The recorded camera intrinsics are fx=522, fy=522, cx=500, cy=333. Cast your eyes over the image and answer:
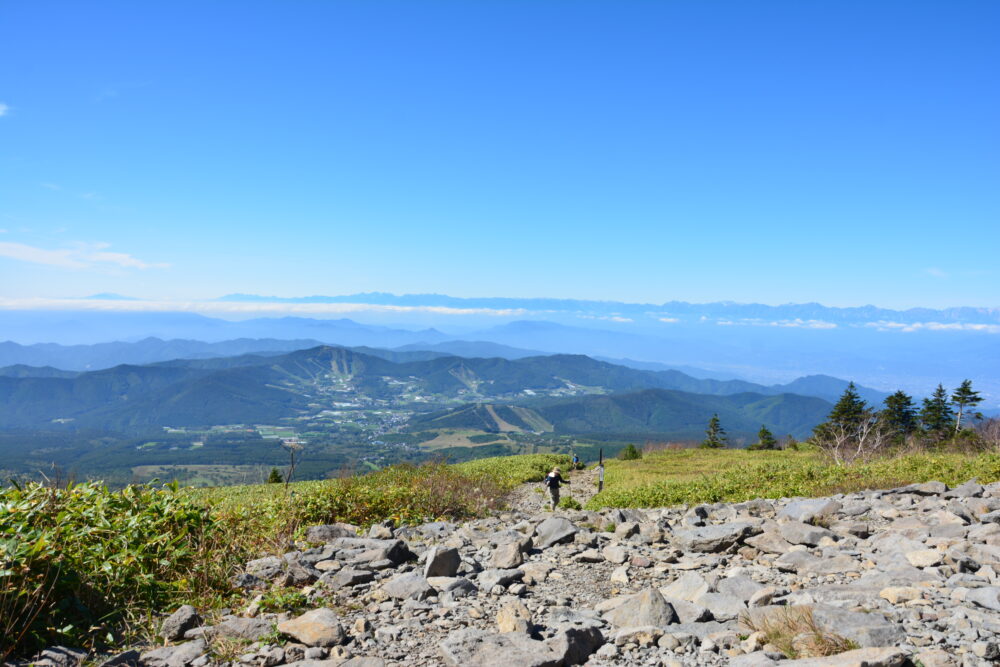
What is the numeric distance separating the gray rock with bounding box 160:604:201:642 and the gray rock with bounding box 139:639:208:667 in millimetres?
324

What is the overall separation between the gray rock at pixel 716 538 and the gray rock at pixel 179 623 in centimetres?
767

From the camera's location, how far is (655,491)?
1830 centimetres

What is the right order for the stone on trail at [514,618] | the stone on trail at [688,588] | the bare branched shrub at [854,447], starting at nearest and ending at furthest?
the stone on trail at [514,618]
the stone on trail at [688,588]
the bare branched shrub at [854,447]

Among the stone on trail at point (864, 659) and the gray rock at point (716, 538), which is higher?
the stone on trail at point (864, 659)

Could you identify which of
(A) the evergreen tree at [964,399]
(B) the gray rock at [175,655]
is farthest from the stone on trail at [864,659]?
(A) the evergreen tree at [964,399]

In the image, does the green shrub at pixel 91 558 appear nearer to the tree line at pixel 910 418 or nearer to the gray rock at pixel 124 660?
the gray rock at pixel 124 660

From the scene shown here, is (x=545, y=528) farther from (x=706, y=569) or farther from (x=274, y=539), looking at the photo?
(x=274, y=539)

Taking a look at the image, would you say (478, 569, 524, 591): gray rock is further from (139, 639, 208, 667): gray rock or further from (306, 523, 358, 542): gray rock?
(139, 639, 208, 667): gray rock

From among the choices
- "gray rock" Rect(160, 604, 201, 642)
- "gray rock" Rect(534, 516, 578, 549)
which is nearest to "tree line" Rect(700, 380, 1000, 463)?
"gray rock" Rect(534, 516, 578, 549)

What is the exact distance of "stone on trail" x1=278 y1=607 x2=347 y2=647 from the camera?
5508 millimetres

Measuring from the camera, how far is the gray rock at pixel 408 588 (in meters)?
Answer: 6.83

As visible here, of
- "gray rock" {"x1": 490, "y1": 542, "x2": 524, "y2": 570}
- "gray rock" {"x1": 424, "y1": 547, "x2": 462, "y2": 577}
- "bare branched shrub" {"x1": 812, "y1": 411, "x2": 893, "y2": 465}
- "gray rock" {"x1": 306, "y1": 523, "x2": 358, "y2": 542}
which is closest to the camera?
"gray rock" {"x1": 424, "y1": 547, "x2": 462, "y2": 577}

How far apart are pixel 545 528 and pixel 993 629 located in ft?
22.0

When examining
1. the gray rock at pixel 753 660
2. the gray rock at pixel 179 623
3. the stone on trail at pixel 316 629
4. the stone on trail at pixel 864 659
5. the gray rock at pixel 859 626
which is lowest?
the gray rock at pixel 179 623
